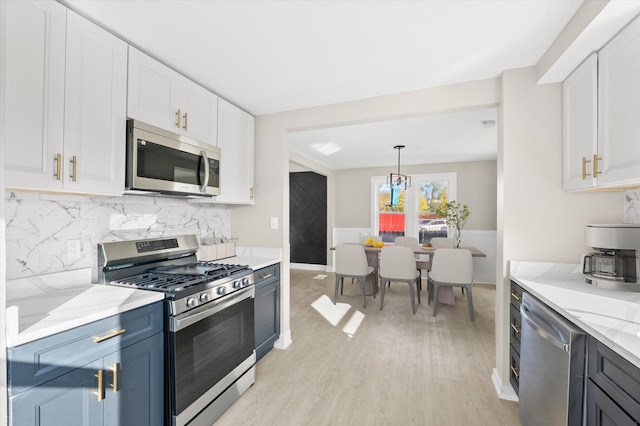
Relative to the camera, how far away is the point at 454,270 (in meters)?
3.80

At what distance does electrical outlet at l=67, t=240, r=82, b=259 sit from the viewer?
178 centimetres

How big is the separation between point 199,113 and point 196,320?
5.32 ft

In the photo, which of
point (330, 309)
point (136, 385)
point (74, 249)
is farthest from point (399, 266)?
point (74, 249)

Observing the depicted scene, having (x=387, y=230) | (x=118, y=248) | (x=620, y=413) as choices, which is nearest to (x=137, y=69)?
(x=118, y=248)

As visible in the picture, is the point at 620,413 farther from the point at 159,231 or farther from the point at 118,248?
the point at 159,231

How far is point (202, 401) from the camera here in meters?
1.80

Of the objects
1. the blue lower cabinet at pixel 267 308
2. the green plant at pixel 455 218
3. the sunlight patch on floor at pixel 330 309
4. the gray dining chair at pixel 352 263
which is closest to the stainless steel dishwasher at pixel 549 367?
the blue lower cabinet at pixel 267 308

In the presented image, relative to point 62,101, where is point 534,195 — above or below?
below

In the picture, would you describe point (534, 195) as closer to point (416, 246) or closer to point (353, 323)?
point (353, 323)

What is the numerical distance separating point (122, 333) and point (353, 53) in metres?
2.14

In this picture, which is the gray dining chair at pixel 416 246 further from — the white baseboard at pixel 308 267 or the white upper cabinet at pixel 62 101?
the white upper cabinet at pixel 62 101

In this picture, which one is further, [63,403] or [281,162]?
[281,162]

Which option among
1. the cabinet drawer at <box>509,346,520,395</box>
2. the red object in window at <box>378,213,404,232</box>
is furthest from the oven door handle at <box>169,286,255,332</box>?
the red object in window at <box>378,213,404,232</box>

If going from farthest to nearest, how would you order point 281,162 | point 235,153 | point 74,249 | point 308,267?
point 308,267 → point 281,162 → point 235,153 → point 74,249
